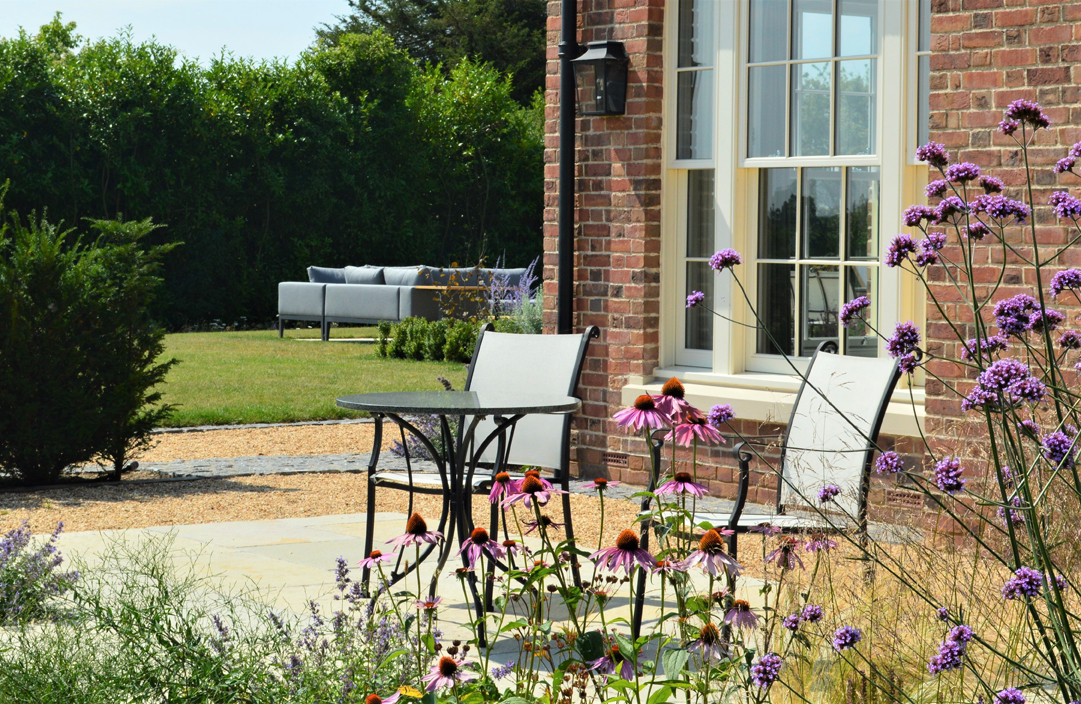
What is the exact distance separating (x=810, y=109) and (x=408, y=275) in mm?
12481

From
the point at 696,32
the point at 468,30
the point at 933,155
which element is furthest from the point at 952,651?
the point at 468,30

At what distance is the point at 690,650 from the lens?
2229mm

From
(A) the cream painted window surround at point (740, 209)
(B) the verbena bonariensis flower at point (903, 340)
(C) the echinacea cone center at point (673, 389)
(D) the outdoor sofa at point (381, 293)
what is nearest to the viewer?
(B) the verbena bonariensis flower at point (903, 340)

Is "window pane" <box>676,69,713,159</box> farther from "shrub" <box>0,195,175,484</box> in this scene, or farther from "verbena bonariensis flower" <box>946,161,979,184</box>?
"verbena bonariensis flower" <box>946,161,979,184</box>

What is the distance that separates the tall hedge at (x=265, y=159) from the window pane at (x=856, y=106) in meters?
14.3

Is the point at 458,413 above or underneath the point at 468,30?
underneath

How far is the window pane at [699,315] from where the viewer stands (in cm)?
686

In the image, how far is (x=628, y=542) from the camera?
2.21 meters

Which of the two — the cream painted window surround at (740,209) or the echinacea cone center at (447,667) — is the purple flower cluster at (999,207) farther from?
the cream painted window surround at (740,209)

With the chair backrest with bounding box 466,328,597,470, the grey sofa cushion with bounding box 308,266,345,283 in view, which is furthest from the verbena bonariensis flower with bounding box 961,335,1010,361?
the grey sofa cushion with bounding box 308,266,345,283

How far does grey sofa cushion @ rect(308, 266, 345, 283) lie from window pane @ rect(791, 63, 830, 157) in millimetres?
13745

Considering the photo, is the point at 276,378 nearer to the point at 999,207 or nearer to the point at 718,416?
the point at 718,416

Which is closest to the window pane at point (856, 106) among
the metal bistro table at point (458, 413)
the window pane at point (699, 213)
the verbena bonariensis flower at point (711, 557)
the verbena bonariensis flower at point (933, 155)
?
the window pane at point (699, 213)

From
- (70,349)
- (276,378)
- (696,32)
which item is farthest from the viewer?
(276,378)
